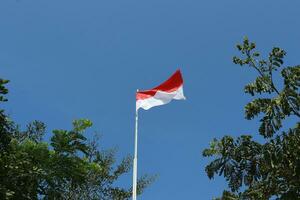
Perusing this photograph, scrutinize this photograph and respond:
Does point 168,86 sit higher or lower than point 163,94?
higher

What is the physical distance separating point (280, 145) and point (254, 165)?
101cm

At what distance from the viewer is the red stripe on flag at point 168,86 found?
18.6 metres

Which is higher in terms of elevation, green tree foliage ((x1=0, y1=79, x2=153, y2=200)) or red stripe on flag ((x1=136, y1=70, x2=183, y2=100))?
red stripe on flag ((x1=136, y1=70, x2=183, y2=100))

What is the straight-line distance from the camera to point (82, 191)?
94.8 ft

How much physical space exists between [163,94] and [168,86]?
31cm

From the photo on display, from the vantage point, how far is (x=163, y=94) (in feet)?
62.0

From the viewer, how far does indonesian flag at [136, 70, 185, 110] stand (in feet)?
61.1

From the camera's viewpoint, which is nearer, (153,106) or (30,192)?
(30,192)

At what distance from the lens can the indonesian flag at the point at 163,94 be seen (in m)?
18.6

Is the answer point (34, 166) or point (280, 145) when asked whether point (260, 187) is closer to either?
point (280, 145)

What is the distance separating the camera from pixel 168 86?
18.8 meters

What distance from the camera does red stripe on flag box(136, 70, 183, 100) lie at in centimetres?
1861

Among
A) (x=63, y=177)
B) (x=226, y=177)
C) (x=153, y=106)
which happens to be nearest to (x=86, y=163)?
(x=63, y=177)

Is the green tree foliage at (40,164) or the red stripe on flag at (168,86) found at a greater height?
the red stripe on flag at (168,86)
